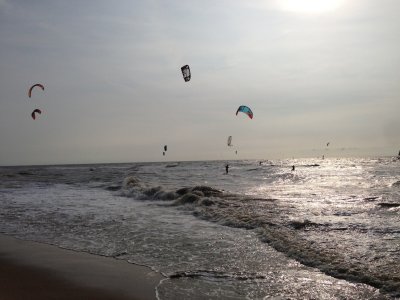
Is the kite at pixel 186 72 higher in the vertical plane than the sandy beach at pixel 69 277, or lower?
higher

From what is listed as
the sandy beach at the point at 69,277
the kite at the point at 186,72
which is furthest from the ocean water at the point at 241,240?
the kite at the point at 186,72

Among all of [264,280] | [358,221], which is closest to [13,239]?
[264,280]

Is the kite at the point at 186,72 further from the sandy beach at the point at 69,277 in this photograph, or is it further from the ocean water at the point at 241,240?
the sandy beach at the point at 69,277

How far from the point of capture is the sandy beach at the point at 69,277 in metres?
4.74

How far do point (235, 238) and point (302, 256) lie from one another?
74.5 inches

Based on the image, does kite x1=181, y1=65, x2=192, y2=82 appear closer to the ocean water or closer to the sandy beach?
the ocean water

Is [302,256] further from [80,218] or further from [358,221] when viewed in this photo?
[80,218]

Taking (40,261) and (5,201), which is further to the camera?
(5,201)

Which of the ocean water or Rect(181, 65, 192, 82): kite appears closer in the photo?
the ocean water

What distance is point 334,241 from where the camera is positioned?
25.0 ft

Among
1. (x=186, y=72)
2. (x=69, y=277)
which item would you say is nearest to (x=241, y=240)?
(x=69, y=277)

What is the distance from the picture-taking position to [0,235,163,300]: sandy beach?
15.6 ft

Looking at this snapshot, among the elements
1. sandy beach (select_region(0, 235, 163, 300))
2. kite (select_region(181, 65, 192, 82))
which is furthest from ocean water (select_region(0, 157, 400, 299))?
kite (select_region(181, 65, 192, 82))

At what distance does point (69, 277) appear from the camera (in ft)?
17.7
